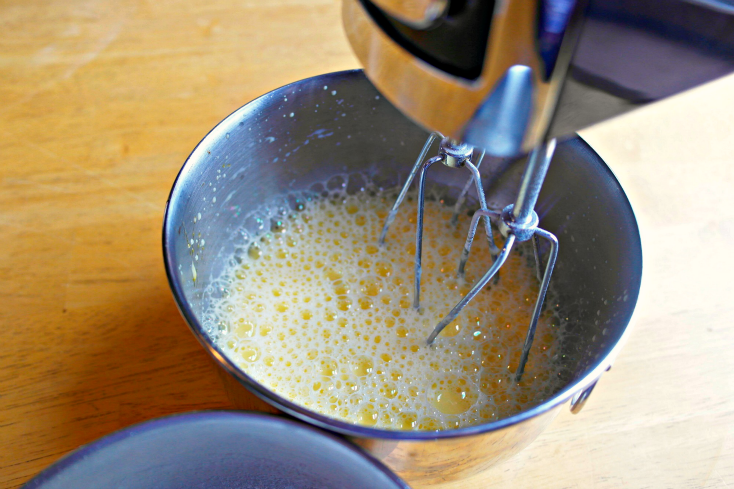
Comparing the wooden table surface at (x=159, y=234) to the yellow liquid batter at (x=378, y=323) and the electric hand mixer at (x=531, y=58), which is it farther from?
the electric hand mixer at (x=531, y=58)

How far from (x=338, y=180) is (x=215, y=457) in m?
0.29

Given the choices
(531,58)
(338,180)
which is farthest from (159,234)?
(531,58)

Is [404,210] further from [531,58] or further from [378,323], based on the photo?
[531,58]

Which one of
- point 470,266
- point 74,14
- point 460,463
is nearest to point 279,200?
point 470,266

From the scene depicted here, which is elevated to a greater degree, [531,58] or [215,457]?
[531,58]

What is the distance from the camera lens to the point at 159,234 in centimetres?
52

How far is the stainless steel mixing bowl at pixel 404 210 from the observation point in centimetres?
29

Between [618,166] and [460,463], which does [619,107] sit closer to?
[460,463]

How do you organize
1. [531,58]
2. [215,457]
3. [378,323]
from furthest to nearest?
1. [378,323]
2. [215,457]
3. [531,58]

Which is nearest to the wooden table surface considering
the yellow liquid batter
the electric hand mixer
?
the yellow liquid batter

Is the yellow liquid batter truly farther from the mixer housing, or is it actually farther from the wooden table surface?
the mixer housing

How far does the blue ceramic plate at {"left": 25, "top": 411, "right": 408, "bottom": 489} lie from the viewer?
284 millimetres

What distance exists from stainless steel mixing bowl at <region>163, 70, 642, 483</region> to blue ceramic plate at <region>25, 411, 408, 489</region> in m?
0.01

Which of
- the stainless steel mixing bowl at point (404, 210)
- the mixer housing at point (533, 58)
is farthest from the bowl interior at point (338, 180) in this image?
the mixer housing at point (533, 58)
